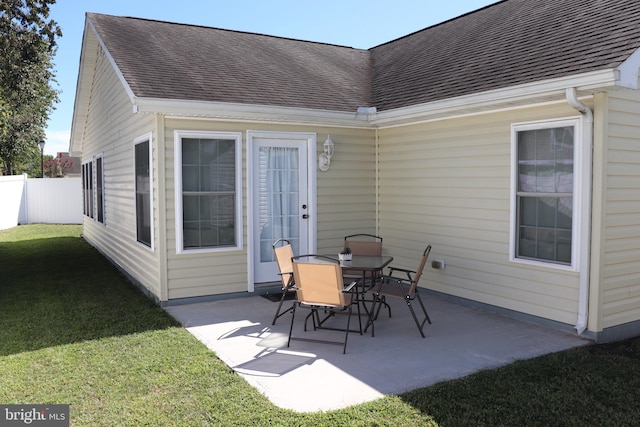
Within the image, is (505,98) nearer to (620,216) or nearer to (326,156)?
(620,216)

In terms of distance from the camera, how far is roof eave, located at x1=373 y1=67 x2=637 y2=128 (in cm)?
463

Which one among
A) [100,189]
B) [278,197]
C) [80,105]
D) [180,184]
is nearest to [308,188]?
[278,197]

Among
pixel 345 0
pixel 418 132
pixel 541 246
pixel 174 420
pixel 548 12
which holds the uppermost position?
pixel 345 0

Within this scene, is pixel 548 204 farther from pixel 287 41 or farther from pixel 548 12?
pixel 287 41

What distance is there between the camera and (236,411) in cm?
359

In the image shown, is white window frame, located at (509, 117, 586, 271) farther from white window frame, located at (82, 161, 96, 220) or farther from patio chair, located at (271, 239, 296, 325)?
white window frame, located at (82, 161, 96, 220)

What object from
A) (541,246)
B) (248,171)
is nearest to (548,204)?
(541,246)

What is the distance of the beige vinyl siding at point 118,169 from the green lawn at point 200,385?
162 centimetres

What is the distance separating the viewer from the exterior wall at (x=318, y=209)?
6.70 meters

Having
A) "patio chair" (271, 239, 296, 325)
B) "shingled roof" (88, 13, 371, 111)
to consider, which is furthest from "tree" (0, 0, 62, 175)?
"patio chair" (271, 239, 296, 325)

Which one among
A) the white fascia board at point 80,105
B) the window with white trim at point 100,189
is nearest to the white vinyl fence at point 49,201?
the white fascia board at point 80,105

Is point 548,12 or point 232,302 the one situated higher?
point 548,12

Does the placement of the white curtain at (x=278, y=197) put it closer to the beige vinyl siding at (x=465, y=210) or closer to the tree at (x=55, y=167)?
the beige vinyl siding at (x=465, y=210)

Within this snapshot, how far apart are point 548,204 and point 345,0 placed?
31.2 ft
